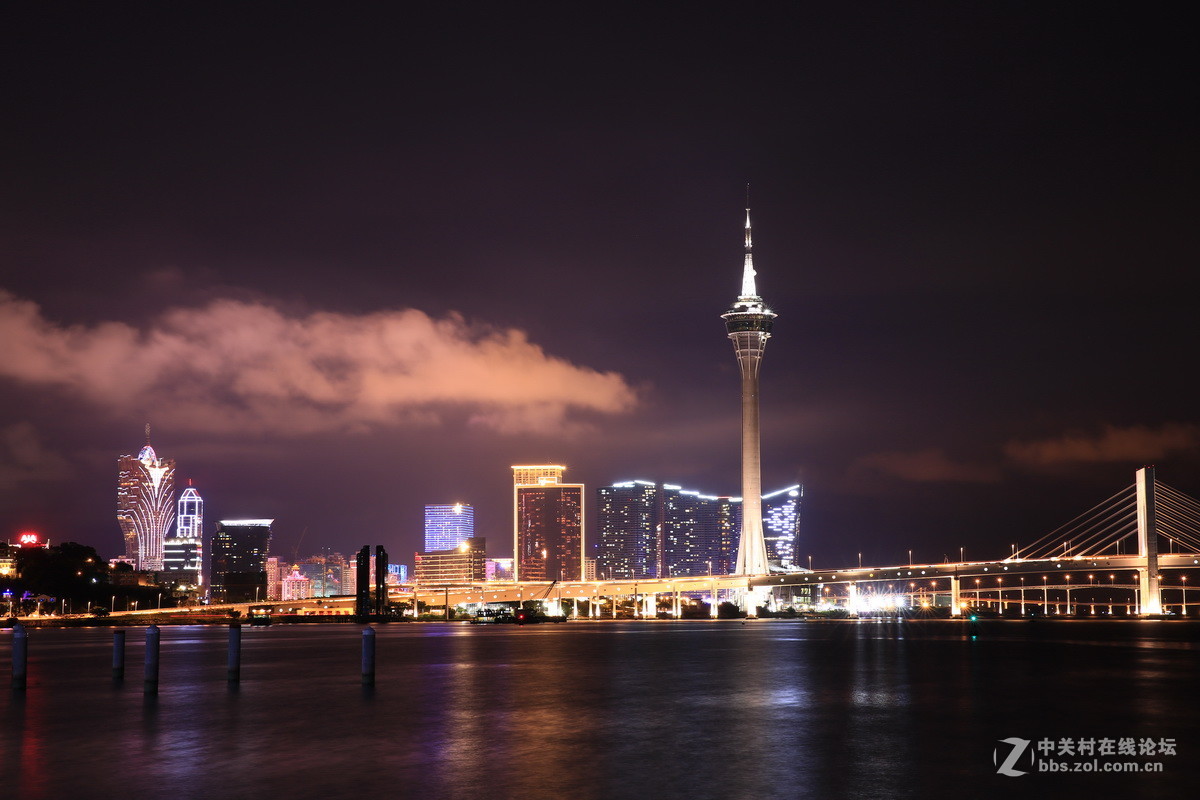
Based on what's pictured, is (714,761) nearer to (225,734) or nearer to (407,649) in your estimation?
(225,734)

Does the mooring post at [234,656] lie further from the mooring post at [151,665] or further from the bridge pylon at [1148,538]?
the bridge pylon at [1148,538]

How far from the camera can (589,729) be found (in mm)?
32375

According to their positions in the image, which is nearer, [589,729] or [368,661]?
[589,729]

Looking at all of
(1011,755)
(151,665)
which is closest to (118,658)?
(151,665)

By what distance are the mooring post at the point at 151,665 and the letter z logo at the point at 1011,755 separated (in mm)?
31553

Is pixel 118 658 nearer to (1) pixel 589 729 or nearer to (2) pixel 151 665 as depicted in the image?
(2) pixel 151 665

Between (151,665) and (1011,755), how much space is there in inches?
1295

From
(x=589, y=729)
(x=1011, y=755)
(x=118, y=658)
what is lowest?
(x=118, y=658)

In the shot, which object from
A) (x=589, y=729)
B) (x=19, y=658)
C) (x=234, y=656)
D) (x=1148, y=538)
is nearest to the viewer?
(x=589, y=729)

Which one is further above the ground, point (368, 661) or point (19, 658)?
point (19, 658)

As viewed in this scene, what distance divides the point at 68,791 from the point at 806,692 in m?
27.8

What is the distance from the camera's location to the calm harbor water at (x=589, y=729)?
23406 mm

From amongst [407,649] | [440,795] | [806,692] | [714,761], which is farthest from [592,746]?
[407,649]

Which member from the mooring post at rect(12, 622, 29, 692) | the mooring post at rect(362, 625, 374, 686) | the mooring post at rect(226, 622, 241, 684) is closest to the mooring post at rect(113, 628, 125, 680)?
Result: the mooring post at rect(12, 622, 29, 692)
